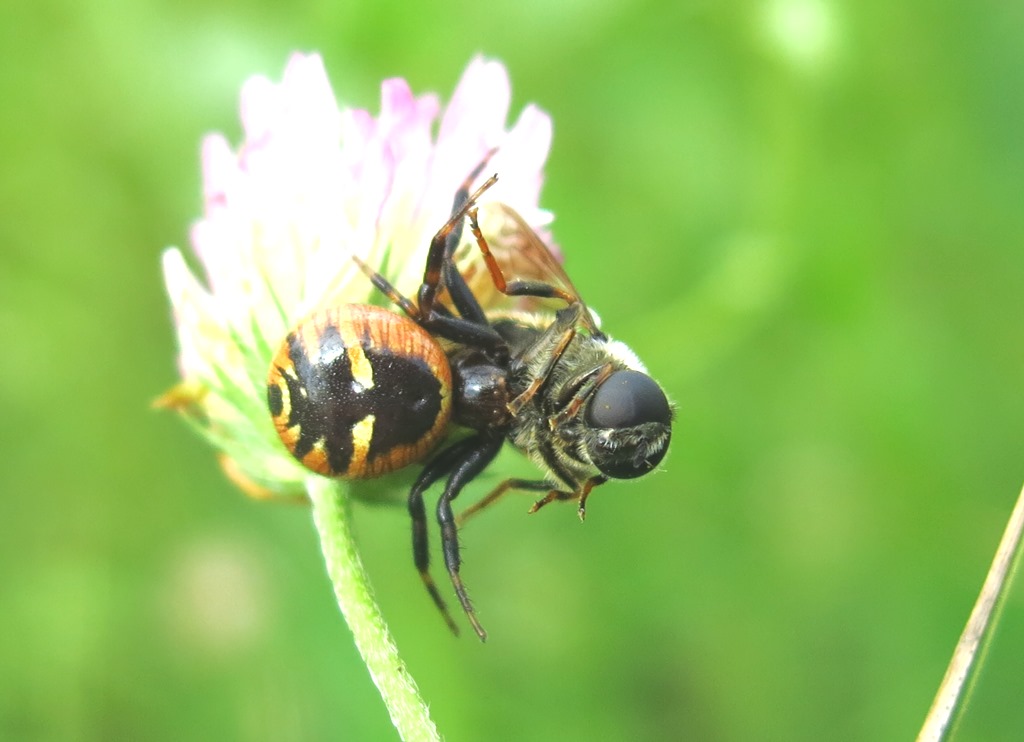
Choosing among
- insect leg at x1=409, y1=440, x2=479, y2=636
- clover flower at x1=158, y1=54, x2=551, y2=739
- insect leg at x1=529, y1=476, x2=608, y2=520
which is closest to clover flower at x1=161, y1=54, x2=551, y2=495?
clover flower at x1=158, y1=54, x2=551, y2=739

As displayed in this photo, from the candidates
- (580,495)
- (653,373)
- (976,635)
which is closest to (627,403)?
(580,495)

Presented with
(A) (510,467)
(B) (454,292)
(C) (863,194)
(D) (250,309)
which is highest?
(C) (863,194)

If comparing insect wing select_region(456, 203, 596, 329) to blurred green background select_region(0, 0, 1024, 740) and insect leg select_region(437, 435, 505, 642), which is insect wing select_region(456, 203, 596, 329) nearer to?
insect leg select_region(437, 435, 505, 642)

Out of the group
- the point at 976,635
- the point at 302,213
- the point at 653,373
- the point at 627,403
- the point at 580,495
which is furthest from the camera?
the point at 653,373

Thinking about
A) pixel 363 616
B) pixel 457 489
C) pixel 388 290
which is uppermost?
pixel 388 290

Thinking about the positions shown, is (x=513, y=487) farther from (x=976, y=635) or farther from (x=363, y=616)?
(x=976, y=635)

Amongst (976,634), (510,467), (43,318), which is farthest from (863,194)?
(43,318)

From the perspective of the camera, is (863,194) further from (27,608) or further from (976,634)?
(27,608)
